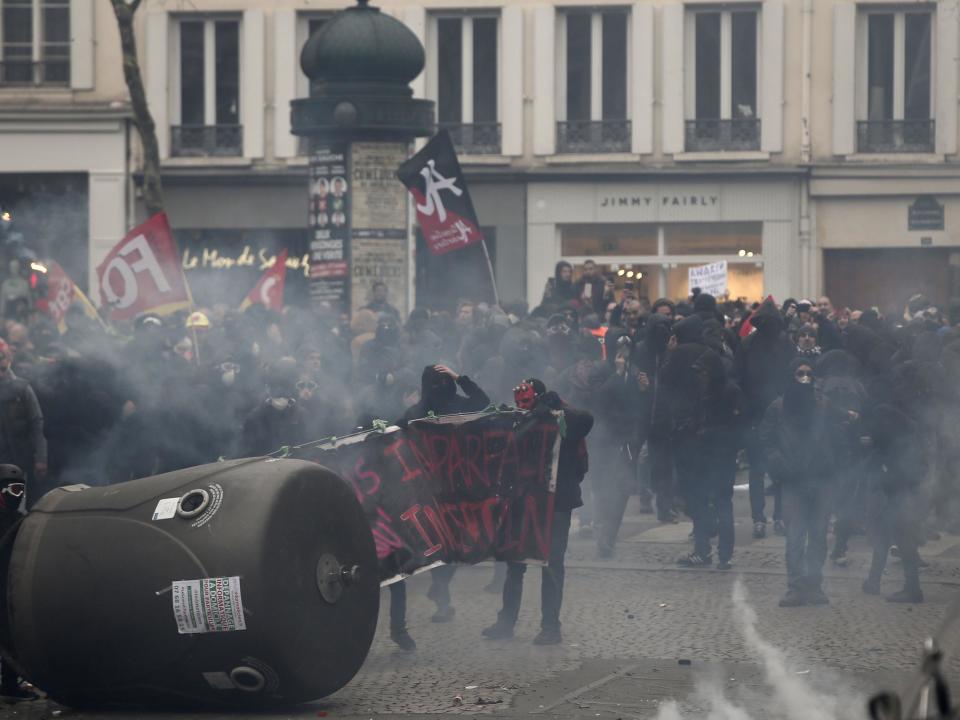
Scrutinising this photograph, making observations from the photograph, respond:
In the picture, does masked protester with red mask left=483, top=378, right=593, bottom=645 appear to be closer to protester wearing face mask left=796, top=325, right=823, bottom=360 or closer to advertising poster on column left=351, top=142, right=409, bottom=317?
protester wearing face mask left=796, top=325, right=823, bottom=360

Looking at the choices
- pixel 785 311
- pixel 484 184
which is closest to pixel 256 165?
pixel 484 184

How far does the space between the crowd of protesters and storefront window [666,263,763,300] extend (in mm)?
11911

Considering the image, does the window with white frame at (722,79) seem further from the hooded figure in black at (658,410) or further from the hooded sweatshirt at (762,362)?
the hooded sweatshirt at (762,362)

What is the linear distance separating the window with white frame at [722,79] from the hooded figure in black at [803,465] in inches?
667

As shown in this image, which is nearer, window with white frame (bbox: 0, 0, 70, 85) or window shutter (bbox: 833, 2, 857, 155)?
window shutter (bbox: 833, 2, 857, 155)

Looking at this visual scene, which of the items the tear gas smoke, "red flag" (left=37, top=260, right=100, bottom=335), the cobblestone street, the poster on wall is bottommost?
the cobblestone street

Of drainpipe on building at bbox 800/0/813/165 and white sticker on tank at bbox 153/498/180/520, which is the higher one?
drainpipe on building at bbox 800/0/813/165

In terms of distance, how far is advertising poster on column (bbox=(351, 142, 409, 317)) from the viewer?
57.2 feet

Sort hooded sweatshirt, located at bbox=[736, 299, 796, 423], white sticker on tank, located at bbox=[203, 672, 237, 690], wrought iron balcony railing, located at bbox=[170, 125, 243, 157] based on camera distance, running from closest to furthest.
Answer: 1. white sticker on tank, located at bbox=[203, 672, 237, 690]
2. hooded sweatshirt, located at bbox=[736, 299, 796, 423]
3. wrought iron balcony railing, located at bbox=[170, 125, 243, 157]

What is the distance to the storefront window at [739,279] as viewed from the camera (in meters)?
27.3

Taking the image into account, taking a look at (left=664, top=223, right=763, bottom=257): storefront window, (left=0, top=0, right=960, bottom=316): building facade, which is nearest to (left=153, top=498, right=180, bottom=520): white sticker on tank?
(left=0, top=0, right=960, bottom=316): building facade

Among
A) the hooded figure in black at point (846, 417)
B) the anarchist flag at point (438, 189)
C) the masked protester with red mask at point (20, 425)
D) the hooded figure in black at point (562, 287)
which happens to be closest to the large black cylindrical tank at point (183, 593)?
the masked protester with red mask at point (20, 425)

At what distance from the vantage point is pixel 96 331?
14.9 m

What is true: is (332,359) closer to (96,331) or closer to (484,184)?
(96,331)
